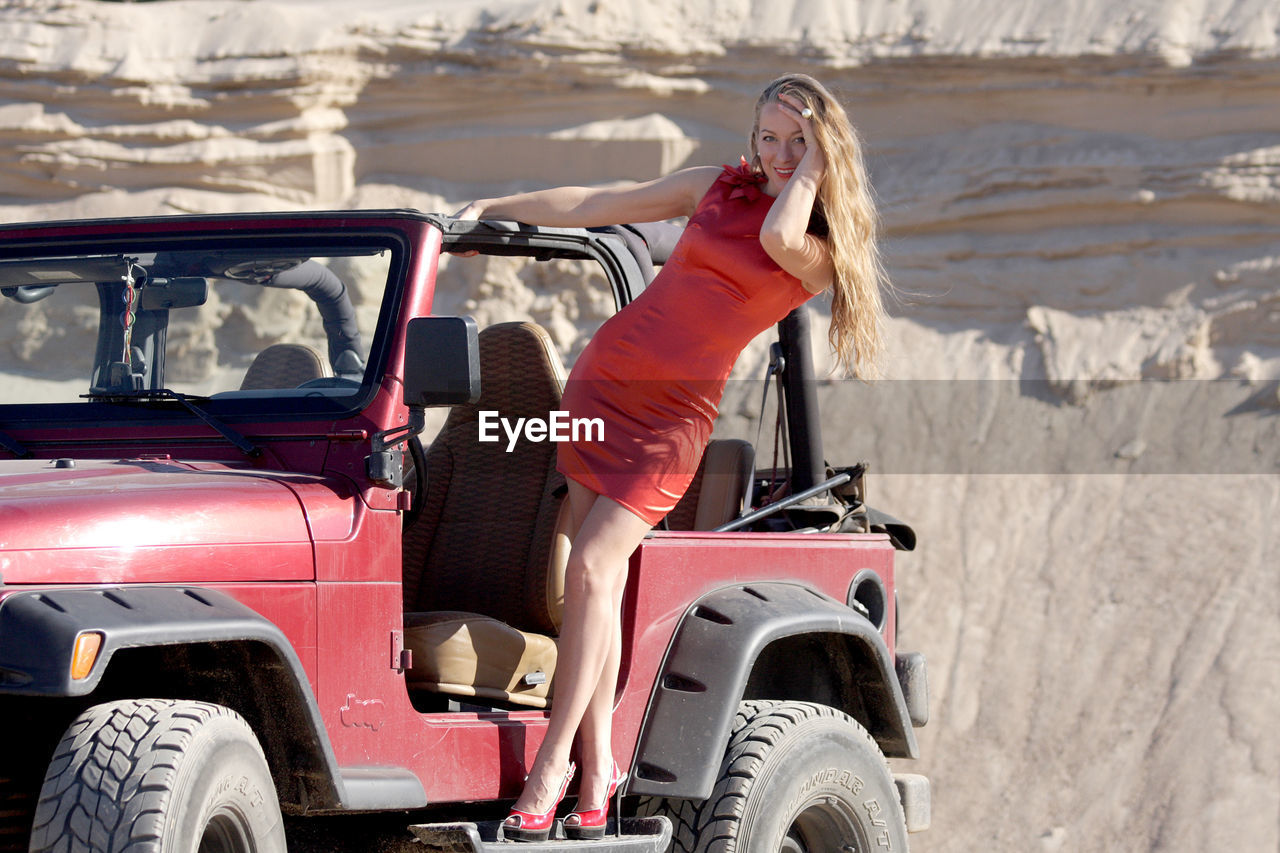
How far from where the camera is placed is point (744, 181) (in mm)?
3693

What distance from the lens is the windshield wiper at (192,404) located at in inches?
138

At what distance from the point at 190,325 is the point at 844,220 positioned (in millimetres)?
1610

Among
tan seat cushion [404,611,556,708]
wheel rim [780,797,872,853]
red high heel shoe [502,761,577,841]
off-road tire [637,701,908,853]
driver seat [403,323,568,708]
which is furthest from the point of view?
driver seat [403,323,568,708]

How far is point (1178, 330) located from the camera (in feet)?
45.4

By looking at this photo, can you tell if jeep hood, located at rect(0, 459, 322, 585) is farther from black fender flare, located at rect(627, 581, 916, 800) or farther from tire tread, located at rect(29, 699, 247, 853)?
black fender flare, located at rect(627, 581, 916, 800)

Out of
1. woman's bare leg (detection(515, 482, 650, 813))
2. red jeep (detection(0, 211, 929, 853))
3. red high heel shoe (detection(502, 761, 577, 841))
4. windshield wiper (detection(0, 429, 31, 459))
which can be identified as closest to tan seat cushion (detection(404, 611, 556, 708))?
red jeep (detection(0, 211, 929, 853))

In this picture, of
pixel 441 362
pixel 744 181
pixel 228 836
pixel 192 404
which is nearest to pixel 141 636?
pixel 228 836

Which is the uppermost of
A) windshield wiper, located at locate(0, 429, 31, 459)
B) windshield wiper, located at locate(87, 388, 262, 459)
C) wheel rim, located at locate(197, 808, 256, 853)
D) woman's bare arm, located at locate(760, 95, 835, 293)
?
woman's bare arm, located at locate(760, 95, 835, 293)

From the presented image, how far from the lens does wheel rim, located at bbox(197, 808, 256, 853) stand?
2.86 meters

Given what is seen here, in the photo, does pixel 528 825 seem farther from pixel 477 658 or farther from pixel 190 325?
pixel 190 325

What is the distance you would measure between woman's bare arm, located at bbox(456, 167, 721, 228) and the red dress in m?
0.14

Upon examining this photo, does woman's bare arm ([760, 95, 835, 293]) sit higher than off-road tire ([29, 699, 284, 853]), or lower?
higher

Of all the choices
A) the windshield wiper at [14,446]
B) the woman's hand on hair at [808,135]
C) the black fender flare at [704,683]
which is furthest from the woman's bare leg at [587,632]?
the windshield wiper at [14,446]

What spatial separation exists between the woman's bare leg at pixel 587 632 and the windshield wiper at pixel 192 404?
747 millimetres
